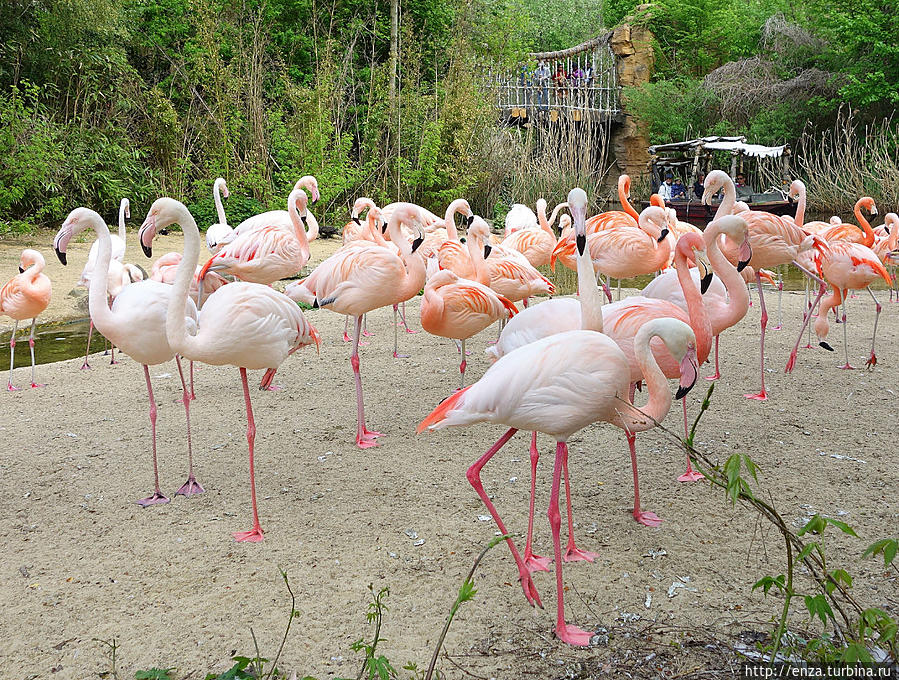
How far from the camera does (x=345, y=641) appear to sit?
254 centimetres

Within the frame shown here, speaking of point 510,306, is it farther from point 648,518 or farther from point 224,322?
point 224,322

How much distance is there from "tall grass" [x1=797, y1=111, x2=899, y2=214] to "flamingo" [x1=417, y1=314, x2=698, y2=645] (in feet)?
44.2

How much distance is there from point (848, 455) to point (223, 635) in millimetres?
3161

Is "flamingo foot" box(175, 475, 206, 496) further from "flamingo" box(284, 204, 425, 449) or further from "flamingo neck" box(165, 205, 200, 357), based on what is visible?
"flamingo" box(284, 204, 425, 449)

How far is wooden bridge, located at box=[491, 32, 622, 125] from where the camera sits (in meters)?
20.8

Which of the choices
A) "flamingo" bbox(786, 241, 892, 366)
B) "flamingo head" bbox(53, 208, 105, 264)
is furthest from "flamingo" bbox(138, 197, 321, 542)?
"flamingo" bbox(786, 241, 892, 366)

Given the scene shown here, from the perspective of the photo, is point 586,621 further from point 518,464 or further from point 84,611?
point 84,611

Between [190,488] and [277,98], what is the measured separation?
43.6 feet

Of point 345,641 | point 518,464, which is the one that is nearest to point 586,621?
point 345,641

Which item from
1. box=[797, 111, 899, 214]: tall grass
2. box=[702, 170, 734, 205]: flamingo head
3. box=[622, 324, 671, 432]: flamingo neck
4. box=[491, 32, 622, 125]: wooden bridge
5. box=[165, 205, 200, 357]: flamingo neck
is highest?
box=[491, 32, 622, 125]: wooden bridge

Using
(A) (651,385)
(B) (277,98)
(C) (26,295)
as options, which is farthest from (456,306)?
(B) (277,98)

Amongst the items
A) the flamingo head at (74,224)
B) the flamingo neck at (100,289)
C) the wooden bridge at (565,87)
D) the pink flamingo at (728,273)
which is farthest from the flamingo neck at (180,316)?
the wooden bridge at (565,87)

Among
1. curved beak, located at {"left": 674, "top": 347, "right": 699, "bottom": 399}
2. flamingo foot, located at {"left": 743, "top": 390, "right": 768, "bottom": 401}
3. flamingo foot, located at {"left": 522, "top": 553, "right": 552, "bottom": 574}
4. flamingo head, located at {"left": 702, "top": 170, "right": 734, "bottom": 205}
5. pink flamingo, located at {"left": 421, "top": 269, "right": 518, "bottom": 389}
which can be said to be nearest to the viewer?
curved beak, located at {"left": 674, "top": 347, "right": 699, "bottom": 399}

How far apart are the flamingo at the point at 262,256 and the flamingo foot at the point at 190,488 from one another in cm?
223
